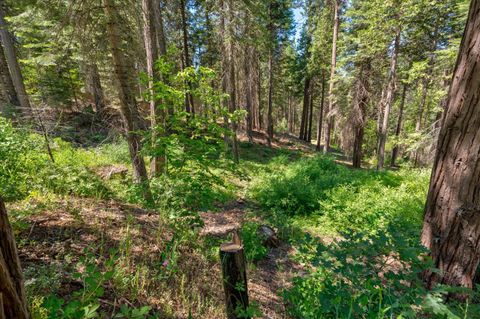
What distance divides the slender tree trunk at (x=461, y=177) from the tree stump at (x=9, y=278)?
312 centimetres

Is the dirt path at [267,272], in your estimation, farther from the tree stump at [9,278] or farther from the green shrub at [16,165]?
the green shrub at [16,165]

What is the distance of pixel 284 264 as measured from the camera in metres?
4.15

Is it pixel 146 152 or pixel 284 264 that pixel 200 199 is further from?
pixel 284 264

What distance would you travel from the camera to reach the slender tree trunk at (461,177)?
1.98 meters

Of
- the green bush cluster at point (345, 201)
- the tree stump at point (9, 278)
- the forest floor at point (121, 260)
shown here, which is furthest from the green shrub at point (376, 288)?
the green bush cluster at point (345, 201)

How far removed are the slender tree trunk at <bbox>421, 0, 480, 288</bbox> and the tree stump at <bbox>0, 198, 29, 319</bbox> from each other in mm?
3124

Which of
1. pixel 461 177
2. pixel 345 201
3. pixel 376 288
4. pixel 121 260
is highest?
pixel 461 177

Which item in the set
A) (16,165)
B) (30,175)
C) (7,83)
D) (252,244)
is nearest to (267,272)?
(252,244)

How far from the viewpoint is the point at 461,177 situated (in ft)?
6.74

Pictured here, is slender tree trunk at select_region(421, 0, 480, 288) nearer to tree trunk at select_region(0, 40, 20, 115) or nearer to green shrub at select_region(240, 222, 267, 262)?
green shrub at select_region(240, 222, 267, 262)

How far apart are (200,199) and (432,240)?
105 inches

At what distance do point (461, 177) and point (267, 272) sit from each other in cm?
293

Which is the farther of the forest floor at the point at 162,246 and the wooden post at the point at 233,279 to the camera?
the wooden post at the point at 233,279

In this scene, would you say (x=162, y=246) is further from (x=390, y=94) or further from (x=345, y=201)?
(x=390, y=94)
